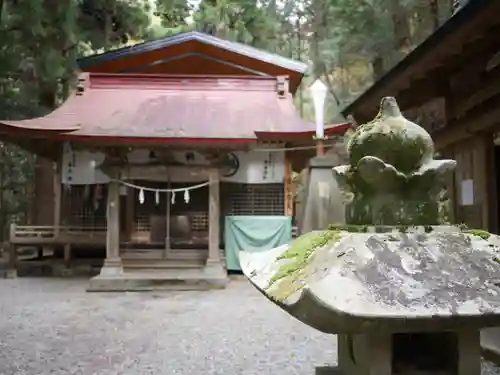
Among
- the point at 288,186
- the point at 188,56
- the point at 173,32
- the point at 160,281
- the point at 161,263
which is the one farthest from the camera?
the point at 173,32

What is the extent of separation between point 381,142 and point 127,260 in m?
9.65

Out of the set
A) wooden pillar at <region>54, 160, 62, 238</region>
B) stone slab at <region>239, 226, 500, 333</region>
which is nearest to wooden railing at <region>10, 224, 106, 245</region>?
wooden pillar at <region>54, 160, 62, 238</region>

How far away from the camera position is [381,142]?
2.40 metres

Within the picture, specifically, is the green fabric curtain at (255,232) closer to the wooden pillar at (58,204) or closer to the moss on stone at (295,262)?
the wooden pillar at (58,204)

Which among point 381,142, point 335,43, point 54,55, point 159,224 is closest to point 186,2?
point 335,43

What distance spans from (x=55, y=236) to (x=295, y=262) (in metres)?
10.9

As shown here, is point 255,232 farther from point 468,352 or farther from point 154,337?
point 468,352

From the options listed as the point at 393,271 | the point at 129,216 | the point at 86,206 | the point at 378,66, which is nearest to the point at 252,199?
the point at 129,216

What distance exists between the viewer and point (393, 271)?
196cm

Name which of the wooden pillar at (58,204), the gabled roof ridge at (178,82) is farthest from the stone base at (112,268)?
the gabled roof ridge at (178,82)

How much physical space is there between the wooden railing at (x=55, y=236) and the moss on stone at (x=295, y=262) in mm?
10254

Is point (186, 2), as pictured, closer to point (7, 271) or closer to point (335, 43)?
point (335, 43)

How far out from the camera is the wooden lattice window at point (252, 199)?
490 inches

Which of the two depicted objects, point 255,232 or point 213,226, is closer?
point 213,226
